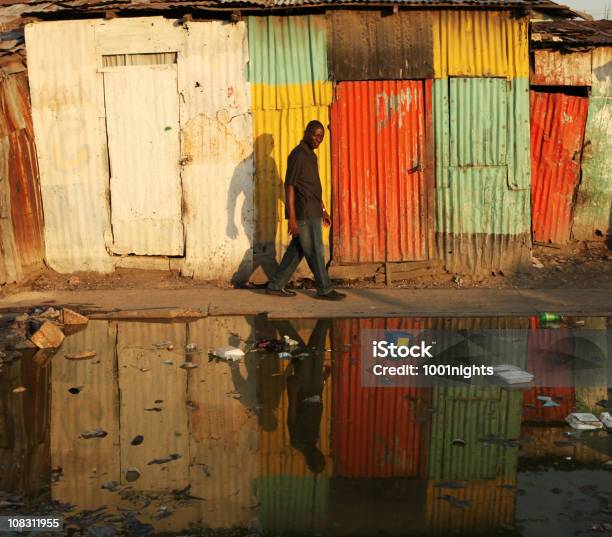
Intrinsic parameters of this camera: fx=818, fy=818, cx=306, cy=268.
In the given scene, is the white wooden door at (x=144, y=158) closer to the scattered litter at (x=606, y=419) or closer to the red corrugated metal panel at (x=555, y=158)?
the red corrugated metal panel at (x=555, y=158)

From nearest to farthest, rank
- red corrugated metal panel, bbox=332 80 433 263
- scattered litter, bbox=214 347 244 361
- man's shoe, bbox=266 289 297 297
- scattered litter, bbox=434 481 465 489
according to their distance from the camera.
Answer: scattered litter, bbox=434 481 465 489 → scattered litter, bbox=214 347 244 361 → man's shoe, bbox=266 289 297 297 → red corrugated metal panel, bbox=332 80 433 263

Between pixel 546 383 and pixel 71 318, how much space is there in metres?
4.67

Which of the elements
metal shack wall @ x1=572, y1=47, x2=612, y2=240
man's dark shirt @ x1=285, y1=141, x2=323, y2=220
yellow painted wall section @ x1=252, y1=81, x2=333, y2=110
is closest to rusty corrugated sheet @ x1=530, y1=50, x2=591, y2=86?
metal shack wall @ x1=572, y1=47, x2=612, y2=240

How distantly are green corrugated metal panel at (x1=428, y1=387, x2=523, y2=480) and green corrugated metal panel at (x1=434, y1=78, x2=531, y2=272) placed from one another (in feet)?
13.8

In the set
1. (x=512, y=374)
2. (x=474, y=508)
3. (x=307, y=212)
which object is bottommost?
(x=474, y=508)

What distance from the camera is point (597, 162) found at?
11492 mm

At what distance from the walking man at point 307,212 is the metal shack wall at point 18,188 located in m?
3.18

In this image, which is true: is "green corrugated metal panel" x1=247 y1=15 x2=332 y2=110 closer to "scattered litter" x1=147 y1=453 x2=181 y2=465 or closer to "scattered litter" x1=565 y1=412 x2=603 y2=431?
"scattered litter" x1=565 y1=412 x2=603 y2=431

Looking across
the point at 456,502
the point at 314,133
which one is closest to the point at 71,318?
the point at 314,133

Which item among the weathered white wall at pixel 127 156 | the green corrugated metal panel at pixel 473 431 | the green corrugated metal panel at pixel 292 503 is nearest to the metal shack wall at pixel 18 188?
the weathered white wall at pixel 127 156

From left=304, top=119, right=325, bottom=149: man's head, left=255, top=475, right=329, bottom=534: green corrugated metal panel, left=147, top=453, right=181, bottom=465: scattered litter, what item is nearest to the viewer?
left=255, top=475, right=329, bottom=534: green corrugated metal panel

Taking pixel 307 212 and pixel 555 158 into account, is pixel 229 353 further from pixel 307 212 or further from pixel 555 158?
pixel 555 158

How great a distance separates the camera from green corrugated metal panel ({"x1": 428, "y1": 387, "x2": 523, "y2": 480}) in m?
4.84

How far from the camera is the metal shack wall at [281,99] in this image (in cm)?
990
